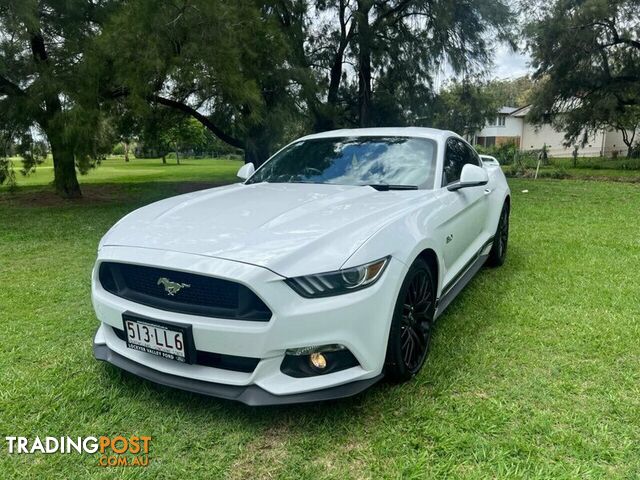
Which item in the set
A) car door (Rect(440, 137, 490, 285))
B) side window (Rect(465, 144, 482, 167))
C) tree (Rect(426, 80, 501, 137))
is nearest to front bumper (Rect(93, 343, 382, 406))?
car door (Rect(440, 137, 490, 285))

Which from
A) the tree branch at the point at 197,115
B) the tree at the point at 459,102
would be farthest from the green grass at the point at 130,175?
the tree at the point at 459,102

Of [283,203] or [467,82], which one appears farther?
[467,82]

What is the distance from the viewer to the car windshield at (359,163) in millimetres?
3279

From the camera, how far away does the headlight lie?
6.55ft

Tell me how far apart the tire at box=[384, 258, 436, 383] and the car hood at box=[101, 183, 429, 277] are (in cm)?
37

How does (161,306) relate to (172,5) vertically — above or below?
below

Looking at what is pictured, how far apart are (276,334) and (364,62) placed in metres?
13.1

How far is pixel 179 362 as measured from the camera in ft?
7.15

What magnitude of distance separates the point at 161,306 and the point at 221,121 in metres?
9.92

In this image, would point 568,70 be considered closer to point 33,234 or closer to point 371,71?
point 371,71

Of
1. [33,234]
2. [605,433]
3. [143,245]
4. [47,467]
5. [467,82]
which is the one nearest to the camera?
[47,467]

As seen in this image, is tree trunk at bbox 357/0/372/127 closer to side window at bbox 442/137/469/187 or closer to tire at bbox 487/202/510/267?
tire at bbox 487/202/510/267

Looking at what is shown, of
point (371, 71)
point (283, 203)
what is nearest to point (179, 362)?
point (283, 203)

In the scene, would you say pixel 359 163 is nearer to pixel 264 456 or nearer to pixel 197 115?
pixel 264 456
